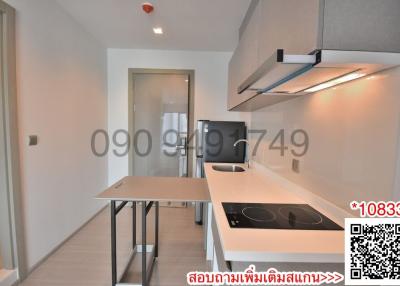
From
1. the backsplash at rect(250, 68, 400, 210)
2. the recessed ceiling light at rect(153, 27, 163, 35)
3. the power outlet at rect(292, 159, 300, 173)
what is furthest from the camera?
the recessed ceiling light at rect(153, 27, 163, 35)

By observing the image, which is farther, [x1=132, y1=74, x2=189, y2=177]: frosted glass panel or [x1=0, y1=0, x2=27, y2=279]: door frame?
[x1=132, y1=74, x2=189, y2=177]: frosted glass panel

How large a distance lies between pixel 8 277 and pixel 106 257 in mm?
771

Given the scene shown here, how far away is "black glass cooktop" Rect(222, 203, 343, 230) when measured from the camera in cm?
100

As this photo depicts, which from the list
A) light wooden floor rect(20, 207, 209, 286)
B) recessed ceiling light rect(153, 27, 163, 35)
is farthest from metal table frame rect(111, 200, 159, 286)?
recessed ceiling light rect(153, 27, 163, 35)

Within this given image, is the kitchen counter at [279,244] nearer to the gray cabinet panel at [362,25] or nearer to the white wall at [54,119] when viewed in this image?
the gray cabinet panel at [362,25]

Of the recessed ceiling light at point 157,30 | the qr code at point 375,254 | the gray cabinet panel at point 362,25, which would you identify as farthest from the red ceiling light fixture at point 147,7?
the qr code at point 375,254

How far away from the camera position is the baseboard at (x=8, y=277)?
1713 mm

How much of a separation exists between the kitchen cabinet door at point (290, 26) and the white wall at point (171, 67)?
224 centimetres

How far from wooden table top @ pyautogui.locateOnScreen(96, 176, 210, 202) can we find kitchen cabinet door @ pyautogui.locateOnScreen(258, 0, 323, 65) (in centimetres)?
115

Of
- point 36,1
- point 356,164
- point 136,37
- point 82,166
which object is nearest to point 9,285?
point 82,166

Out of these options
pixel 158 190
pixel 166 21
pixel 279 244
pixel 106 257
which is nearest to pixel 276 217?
pixel 279 244

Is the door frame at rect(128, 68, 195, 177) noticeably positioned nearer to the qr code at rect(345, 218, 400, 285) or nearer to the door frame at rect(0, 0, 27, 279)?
the door frame at rect(0, 0, 27, 279)

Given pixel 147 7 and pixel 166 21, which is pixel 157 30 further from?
pixel 147 7

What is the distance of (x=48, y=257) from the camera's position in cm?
219
